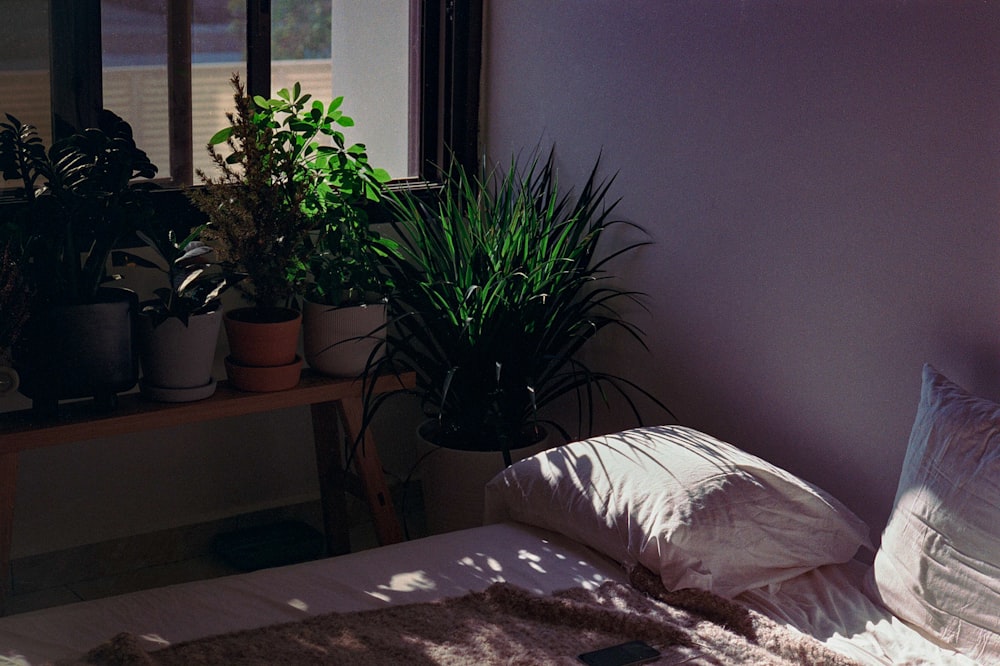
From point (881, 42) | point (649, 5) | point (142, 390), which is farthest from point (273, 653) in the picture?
point (649, 5)

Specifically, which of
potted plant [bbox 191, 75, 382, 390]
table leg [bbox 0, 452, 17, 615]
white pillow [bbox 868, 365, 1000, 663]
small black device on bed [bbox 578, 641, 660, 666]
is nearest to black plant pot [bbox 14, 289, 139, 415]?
table leg [bbox 0, 452, 17, 615]

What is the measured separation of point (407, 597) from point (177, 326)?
882 mm

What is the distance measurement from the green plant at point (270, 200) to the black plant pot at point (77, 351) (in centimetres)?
28

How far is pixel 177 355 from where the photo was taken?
101 inches

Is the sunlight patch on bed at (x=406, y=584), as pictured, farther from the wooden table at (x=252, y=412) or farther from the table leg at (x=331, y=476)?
the table leg at (x=331, y=476)

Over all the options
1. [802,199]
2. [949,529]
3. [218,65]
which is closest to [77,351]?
[218,65]

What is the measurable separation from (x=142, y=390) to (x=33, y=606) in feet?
2.17

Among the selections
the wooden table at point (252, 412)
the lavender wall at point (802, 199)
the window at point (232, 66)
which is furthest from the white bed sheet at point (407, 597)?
the window at point (232, 66)

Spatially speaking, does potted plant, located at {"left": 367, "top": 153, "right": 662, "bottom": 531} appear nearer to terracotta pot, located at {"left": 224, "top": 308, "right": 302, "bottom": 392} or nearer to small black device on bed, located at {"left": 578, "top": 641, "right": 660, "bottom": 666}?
terracotta pot, located at {"left": 224, "top": 308, "right": 302, "bottom": 392}

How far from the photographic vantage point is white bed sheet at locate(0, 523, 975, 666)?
1.91m

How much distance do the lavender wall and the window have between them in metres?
0.39

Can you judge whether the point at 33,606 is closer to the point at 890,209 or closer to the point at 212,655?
the point at 212,655

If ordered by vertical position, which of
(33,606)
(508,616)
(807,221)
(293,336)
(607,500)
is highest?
(807,221)

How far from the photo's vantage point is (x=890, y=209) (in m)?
2.30
